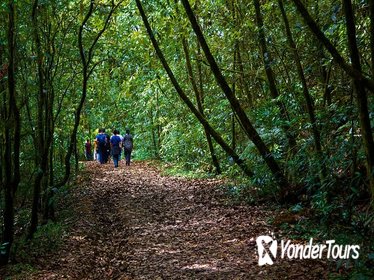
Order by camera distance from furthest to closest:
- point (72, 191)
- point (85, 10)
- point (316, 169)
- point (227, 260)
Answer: point (72, 191) → point (85, 10) → point (316, 169) → point (227, 260)

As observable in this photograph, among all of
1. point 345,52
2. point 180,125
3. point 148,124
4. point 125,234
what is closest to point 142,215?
point 125,234

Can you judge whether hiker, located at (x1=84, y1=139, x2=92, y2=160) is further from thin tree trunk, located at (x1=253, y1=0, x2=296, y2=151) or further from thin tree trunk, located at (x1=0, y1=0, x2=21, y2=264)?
thin tree trunk, located at (x1=0, y1=0, x2=21, y2=264)

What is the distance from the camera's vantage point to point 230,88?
37.3ft

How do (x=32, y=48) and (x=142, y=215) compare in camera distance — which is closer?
(x=32, y=48)

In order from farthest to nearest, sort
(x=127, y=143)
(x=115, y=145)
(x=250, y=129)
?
1. (x=127, y=143)
2. (x=115, y=145)
3. (x=250, y=129)

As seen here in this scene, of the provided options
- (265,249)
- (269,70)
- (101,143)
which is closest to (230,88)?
(269,70)

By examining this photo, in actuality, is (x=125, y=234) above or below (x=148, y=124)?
below

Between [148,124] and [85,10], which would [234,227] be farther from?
[148,124]

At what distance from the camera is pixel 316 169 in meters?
7.20

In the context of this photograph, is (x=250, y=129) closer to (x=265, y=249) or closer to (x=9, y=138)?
(x=265, y=249)

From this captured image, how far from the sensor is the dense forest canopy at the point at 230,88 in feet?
20.6

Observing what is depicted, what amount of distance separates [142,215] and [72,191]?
15.9 feet

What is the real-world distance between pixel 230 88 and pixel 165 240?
5.13m

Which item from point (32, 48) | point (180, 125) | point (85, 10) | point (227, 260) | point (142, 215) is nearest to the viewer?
point (227, 260)
